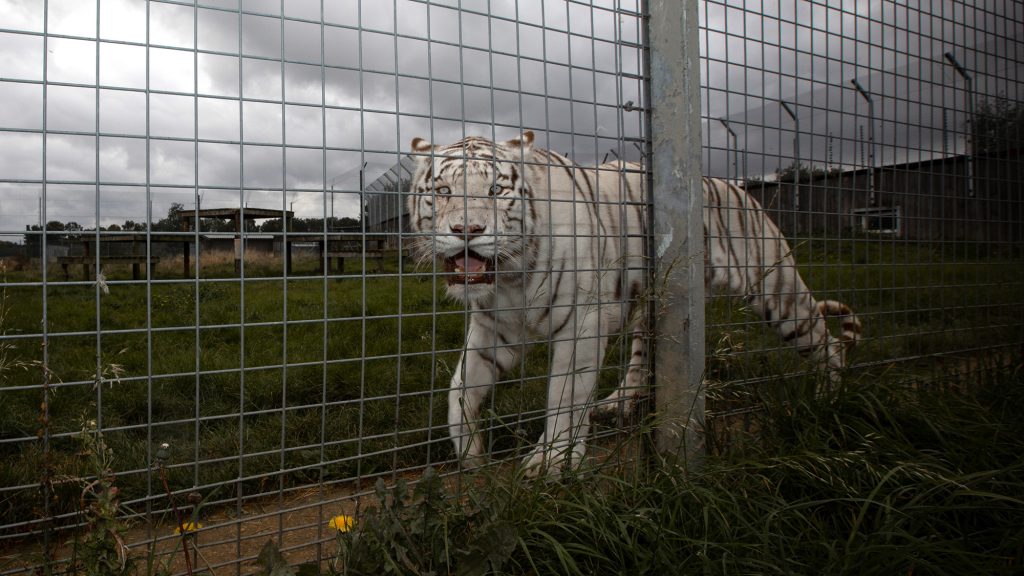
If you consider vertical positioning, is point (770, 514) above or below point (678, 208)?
below

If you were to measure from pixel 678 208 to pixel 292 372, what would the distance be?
247 centimetres

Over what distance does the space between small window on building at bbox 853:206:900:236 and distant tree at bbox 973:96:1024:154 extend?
2.69ft

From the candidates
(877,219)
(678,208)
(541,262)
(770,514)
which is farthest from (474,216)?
(877,219)

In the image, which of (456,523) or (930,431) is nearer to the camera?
(456,523)

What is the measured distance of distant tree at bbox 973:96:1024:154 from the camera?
3305mm

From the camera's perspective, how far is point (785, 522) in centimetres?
165

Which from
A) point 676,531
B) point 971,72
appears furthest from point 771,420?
point 971,72

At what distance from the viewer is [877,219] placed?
3.09m

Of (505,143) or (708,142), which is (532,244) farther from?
(708,142)

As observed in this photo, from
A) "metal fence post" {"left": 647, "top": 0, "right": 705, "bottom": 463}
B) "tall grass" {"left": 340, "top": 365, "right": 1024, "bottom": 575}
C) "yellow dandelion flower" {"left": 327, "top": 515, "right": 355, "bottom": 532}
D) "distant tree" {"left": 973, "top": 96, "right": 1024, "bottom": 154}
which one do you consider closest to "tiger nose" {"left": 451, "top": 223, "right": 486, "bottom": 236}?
"metal fence post" {"left": 647, "top": 0, "right": 705, "bottom": 463}

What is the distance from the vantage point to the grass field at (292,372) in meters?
1.68

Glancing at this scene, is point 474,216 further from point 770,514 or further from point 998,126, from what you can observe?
point 998,126

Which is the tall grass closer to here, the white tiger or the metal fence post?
the metal fence post

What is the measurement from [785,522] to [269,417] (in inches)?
92.1
